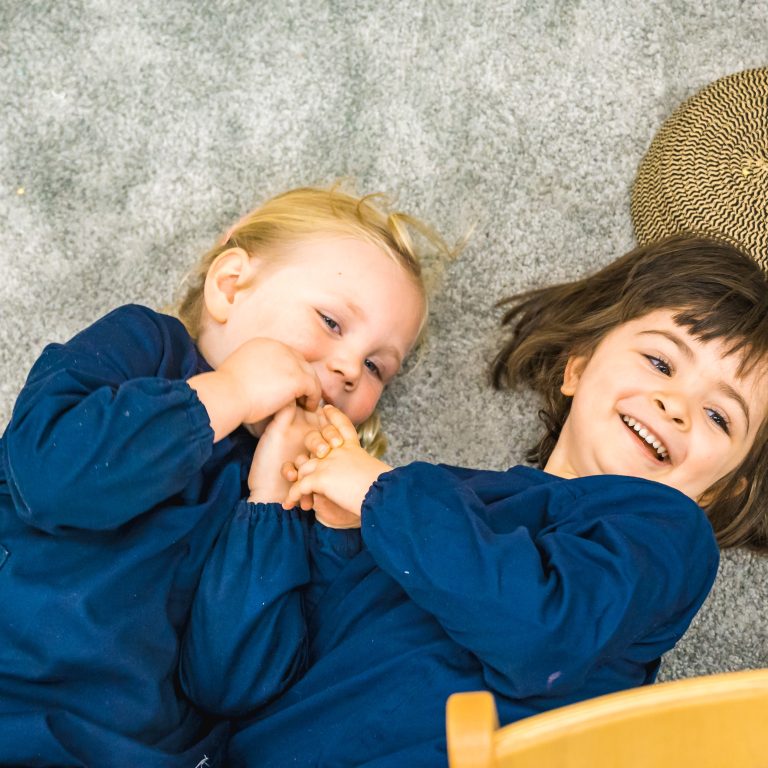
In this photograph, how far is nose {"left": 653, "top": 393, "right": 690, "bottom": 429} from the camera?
1.08 m

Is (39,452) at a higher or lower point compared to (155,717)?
higher

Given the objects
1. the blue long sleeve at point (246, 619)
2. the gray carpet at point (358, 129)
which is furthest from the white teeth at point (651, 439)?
the blue long sleeve at point (246, 619)

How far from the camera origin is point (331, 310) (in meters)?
1.16

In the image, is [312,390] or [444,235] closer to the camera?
[312,390]

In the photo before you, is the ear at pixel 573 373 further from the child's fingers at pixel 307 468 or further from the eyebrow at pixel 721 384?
the child's fingers at pixel 307 468

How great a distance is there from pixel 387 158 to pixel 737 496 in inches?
25.9

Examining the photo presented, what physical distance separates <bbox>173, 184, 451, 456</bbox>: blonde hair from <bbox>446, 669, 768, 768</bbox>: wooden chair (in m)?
0.65

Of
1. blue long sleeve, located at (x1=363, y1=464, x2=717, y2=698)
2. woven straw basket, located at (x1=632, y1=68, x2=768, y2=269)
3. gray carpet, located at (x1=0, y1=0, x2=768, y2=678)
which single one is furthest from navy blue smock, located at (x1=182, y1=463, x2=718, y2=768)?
woven straw basket, located at (x1=632, y1=68, x2=768, y2=269)

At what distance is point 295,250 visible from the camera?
1.21 metres

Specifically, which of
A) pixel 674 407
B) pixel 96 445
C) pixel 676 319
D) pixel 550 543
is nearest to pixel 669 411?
pixel 674 407

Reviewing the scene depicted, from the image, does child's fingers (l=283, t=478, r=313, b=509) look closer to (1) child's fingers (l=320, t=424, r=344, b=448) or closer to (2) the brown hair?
(1) child's fingers (l=320, t=424, r=344, b=448)

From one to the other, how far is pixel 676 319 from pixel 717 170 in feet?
0.88

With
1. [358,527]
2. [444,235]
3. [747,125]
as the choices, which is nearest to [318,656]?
[358,527]

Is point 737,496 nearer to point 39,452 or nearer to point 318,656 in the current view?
point 318,656
